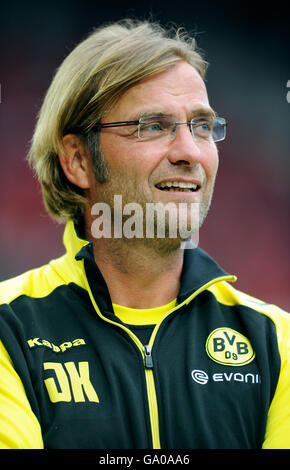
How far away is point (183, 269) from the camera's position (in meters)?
2.19

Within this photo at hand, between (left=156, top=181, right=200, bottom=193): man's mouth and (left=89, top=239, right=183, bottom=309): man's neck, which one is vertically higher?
(left=156, top=181, right=200, bottom=193): man's mouth

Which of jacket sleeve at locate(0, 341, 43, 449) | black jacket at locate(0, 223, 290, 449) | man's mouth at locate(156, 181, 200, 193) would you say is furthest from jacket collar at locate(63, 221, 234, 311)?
jacket sleeve at locate(0, 341, 43, 449)

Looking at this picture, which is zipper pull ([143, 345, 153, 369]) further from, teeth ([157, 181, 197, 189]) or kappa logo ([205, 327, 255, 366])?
teeth ([157, 181, 197, 189])

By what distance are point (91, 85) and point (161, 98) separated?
0.29 m

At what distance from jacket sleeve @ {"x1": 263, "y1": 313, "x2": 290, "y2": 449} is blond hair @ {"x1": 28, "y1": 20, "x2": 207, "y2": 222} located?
2.95ft

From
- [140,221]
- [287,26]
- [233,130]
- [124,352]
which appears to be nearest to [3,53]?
[233,130]

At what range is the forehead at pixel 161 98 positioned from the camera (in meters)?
2.10

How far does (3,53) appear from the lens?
18.4ft

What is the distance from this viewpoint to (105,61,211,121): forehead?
210cm

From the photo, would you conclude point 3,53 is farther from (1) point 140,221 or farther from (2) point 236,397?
(2) point 236,397

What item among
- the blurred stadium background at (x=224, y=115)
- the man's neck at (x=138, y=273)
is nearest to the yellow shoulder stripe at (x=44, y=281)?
the man's neck at (x=138, y=273)

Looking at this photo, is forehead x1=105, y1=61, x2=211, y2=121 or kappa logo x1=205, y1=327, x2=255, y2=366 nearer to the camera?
kappa logo x1=205, y1=327, x2=255, y2=366
